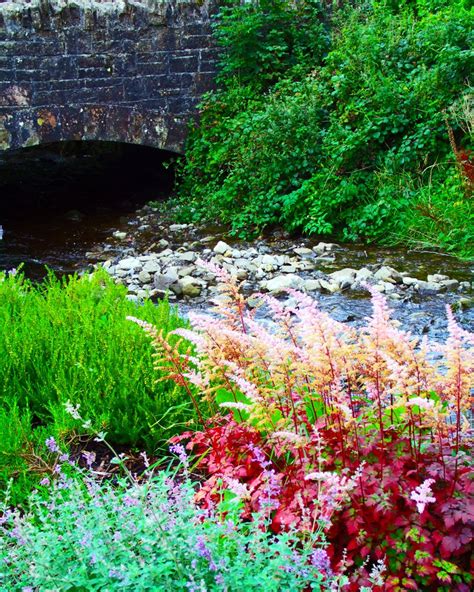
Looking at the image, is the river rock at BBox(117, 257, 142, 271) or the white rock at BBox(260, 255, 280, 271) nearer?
the white rock at BBox(260, 255, 280, 271)

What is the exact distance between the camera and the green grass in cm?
308

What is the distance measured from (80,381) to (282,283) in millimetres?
3706

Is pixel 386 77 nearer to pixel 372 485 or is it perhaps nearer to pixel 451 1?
pixel 451 1

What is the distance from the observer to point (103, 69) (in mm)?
9836

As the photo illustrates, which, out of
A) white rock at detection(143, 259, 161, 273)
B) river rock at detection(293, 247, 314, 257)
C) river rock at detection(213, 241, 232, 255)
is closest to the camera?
white rock at detection(143, 259, 161, 273)

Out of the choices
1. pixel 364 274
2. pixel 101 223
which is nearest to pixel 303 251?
pixel 364 274

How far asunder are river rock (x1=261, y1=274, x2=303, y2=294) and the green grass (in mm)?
2767

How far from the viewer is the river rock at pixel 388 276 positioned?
22.5ft

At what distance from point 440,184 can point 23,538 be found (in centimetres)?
721

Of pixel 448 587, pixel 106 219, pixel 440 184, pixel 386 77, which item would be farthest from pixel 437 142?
pixel 448 587

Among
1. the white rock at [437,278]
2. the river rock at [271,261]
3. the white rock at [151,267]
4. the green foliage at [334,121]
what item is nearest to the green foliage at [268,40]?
the green foliage at [334,121]

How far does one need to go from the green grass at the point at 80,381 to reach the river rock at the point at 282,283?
277 cm

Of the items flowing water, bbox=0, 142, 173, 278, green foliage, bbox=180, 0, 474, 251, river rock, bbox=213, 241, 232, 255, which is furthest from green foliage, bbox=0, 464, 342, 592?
flowing water, bbox=0, 142, 173, 278

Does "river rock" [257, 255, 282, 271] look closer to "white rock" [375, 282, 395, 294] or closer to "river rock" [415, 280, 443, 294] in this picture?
"white rock" [375, 282, 395, 294]
